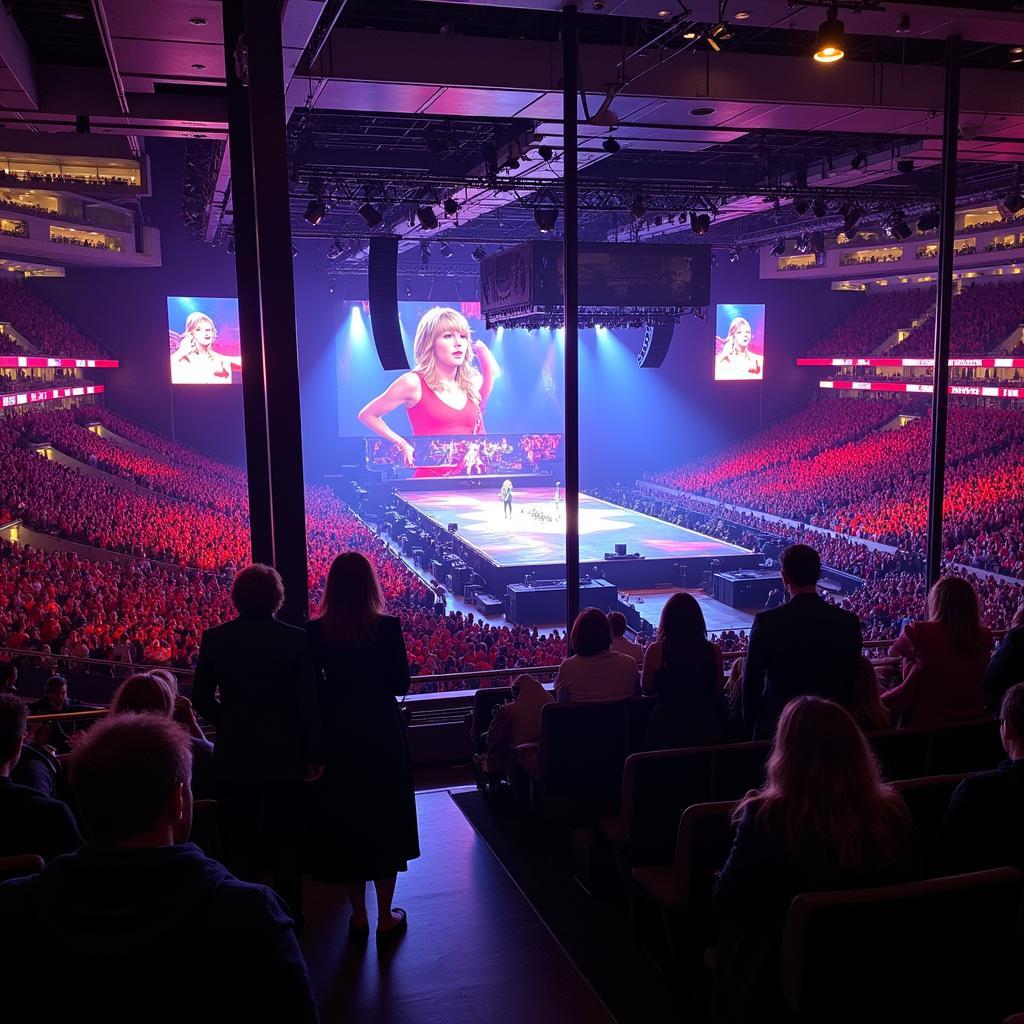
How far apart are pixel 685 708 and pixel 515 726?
110cm

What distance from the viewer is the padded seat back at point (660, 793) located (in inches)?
134

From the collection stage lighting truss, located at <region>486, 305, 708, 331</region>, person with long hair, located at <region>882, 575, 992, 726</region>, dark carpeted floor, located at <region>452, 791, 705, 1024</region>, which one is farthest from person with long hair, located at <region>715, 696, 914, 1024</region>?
stage lighting truss, located at <region>486, 305, 708, 331</region>

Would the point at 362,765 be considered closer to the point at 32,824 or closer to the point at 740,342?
the point at 32,824

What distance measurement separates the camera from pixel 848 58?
34.0 ft

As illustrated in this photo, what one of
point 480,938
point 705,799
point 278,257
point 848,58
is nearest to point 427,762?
point 480,938

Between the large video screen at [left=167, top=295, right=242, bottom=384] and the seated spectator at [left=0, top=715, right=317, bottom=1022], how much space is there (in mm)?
26008

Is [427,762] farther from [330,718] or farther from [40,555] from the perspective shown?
[40,555]

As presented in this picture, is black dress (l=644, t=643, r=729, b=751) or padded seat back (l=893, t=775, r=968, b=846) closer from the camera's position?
padded seat back (l=893, t=775, r=968, b=846)

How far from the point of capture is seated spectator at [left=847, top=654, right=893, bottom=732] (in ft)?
12.2

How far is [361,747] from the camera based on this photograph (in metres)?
3.47

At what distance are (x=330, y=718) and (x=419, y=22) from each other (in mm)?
9164

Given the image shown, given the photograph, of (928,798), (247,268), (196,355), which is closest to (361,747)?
(928,798)

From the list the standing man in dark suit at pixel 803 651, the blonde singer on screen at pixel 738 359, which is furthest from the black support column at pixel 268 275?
the blonde singer on screen at pixel 738 359

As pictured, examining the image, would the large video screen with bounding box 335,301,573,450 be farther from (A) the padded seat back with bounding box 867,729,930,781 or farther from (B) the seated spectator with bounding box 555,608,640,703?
(A) the padded seat back with bounding box 867,729,930,781
